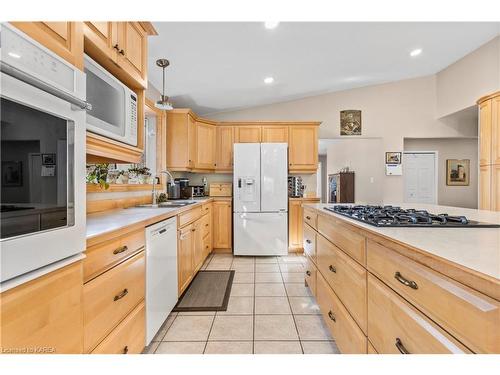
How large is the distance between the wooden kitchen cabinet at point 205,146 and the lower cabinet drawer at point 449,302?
11.4 feet

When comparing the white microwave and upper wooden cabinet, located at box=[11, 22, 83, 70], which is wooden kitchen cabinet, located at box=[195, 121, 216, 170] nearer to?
the white microwave

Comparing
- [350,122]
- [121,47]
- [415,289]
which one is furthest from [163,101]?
[350,122]

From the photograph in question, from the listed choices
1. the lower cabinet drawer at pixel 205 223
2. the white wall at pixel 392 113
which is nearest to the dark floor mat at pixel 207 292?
the lower cabinet drawer at pixel 205 223

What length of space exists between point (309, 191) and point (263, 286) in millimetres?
2361

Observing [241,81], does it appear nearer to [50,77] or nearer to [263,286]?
[263,286]

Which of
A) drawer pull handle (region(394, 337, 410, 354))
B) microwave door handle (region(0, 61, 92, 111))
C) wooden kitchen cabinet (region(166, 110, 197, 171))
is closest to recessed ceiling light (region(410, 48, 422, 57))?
wooden kitchen cabinet (region(166, 110, 197, 171))

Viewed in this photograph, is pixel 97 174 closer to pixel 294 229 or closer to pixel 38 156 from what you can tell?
pixel 38 156

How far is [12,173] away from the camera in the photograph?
0.66 m

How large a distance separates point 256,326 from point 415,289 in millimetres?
1428

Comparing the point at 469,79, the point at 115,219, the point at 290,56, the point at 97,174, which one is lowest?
the point at 115,219

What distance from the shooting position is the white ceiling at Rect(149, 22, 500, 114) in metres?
2.52
